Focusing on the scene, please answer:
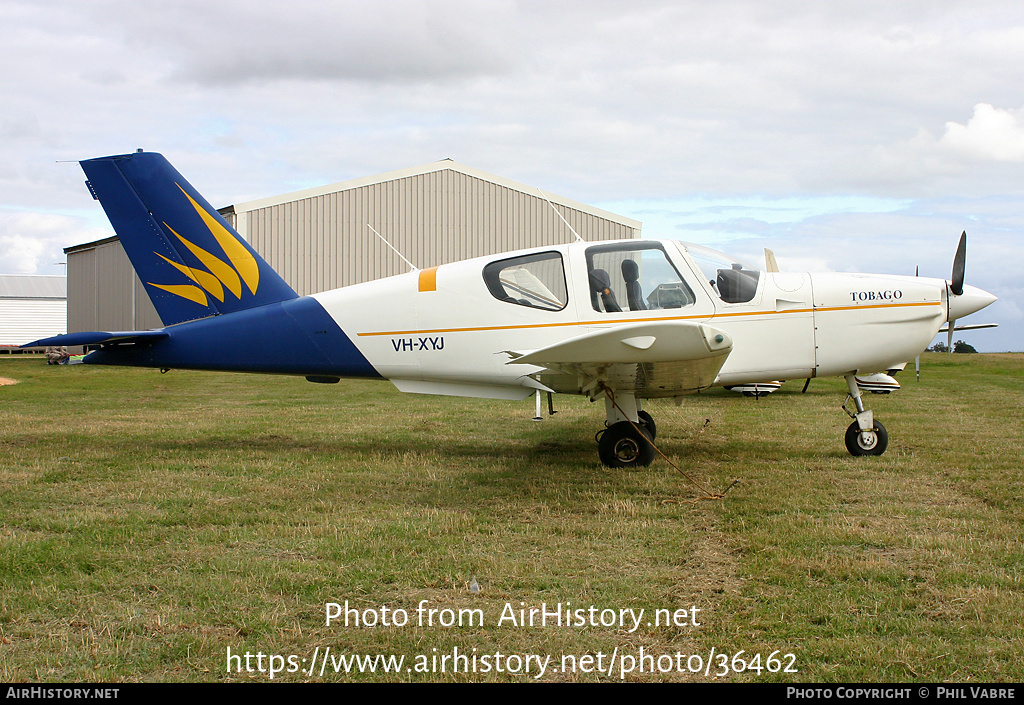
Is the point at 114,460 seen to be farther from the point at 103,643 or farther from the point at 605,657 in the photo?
the point at 605,657

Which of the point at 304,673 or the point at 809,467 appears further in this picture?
the point at 809,467

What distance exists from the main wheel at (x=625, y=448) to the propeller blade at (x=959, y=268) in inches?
124

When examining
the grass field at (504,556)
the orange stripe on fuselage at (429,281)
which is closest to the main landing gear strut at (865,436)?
the grass field at (504,556)

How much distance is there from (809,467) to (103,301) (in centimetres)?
2616

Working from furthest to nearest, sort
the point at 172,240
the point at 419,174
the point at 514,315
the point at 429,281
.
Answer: the point at 419,174 < the point at 172,240 < the point at 429,281 < the point at 514,315

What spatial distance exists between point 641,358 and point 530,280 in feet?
6.14

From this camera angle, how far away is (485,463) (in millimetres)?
7168

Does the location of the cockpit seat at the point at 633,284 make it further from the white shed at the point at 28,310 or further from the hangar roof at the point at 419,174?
the white shed at the point at 28,310

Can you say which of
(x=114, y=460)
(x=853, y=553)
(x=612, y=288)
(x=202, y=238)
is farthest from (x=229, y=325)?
(x=853, y=553)

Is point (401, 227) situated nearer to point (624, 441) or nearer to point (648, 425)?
point (648, 425)

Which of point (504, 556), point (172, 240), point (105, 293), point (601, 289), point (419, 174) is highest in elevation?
point (419, 174)

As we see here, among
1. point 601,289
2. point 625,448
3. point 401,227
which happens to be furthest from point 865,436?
point 401,227

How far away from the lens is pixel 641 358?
5664mm

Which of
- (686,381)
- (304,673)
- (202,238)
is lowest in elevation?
(304,673)
